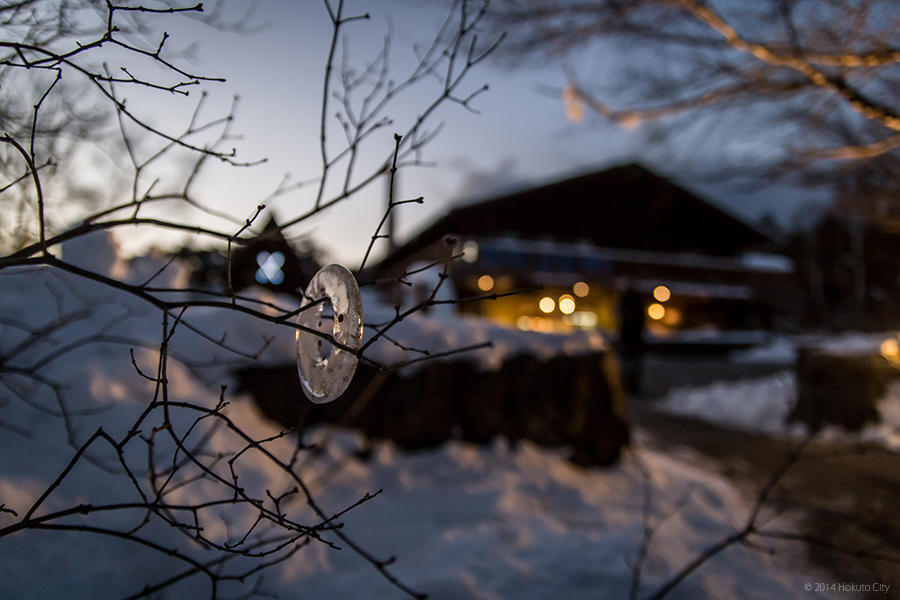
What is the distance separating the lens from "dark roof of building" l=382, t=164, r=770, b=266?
62.0 feet

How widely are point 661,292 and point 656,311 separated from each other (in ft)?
4.47

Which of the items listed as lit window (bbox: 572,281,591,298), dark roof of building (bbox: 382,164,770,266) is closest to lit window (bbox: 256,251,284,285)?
dark roof of building (bbox: 382,164,770,266)

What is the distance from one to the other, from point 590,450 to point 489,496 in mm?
1366

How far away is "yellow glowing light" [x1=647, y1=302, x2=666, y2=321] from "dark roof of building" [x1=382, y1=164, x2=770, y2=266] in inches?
102

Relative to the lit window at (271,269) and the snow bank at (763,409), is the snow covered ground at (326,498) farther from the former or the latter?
the snow bank at (763,409)

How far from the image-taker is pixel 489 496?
389 cm

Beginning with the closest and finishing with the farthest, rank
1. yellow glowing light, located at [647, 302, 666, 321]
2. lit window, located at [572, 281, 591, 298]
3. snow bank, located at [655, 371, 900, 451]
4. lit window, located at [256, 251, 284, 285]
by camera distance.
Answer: lit window, located at [256, 251, 284, 285]
snow bank, located at [655, 371, 900, 451]
lit window, located at [572, 281, 591, 298]
yellow glowing light, located at [647, 302, 666, 321]

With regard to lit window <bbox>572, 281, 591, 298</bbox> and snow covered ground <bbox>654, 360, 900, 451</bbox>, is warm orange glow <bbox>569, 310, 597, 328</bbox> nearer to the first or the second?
lit window <bbox>572, 281, 591, 298</bbox>

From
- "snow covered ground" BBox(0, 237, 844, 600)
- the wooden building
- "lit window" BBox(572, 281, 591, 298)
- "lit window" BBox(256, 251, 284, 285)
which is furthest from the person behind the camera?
"lit window" BBox(572, 281, 591, 298)

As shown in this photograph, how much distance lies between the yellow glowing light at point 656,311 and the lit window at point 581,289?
4.20m

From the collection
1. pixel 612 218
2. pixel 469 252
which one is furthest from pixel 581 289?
pixel 469 252

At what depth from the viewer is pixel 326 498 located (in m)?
3.47

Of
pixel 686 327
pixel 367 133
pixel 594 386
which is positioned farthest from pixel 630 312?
pixel 686 327

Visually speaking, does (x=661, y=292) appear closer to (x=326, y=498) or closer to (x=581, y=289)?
(x=581, y=289)
